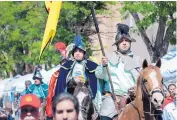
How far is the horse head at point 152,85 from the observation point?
1052cm

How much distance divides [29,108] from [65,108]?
141 centimetres

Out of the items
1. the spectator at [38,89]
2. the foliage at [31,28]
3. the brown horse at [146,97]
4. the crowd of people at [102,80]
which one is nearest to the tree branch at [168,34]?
the foliage at [31,28]

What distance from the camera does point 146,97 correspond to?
11.0 metres

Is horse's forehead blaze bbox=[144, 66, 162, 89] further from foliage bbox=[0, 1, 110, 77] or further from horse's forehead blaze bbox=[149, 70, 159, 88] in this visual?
foliage bbox=[0, 1, 110, 77]

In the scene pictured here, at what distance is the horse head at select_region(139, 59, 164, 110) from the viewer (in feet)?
34.5

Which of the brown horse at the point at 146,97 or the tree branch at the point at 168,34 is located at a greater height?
the tree branch at the point at 168,34

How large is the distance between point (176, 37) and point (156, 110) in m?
18.3

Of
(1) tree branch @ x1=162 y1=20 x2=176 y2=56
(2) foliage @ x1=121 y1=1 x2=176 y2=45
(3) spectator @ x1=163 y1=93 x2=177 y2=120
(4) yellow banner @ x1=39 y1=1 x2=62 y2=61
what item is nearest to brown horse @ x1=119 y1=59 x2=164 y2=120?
(4) yellow banner @ x1=39 y1=1 x2=62 y2=61

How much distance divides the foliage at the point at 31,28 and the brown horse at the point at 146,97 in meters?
20.6

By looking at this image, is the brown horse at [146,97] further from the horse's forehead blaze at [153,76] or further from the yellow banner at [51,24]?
the yellow banner at [51,24]

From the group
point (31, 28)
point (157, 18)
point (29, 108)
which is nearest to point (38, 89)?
point (157, 18)

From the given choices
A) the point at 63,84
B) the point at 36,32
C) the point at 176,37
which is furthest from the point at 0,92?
the point at 63,84

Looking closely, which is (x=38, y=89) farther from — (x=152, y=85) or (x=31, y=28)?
(x=31, y=28)

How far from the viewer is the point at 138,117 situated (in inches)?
437
